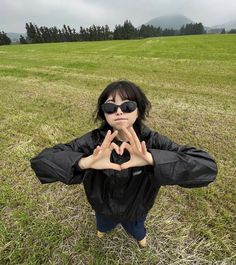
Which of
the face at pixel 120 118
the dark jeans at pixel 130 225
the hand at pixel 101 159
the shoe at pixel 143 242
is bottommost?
the shoe at pixel 143 242

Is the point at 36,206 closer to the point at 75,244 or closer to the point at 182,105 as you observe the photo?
the point at 75,244

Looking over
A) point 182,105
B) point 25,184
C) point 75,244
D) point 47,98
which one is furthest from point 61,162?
point 47,98

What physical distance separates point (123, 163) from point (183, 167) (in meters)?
0.38

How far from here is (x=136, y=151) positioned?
4.68 feet

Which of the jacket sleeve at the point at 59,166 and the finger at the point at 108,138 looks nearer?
the finger at the point at 108,138

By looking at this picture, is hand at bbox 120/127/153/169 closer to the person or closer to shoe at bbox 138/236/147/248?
the person

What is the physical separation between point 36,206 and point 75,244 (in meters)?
0.77

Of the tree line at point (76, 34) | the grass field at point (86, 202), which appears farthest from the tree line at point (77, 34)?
the grass field at point (86, 202)

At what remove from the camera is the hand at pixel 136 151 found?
1.41 meters

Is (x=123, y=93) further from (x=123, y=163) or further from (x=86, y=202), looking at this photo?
(x=86, y=202)

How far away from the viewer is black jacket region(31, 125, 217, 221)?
1.50 m

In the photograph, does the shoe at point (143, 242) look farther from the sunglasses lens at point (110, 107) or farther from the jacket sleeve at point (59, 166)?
the sunglasses lens at point (110, 107)

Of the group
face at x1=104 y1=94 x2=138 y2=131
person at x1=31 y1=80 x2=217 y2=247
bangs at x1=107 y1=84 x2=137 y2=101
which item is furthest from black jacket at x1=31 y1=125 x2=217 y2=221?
bangs at x1=107 y1=84 x2=137 y2=101

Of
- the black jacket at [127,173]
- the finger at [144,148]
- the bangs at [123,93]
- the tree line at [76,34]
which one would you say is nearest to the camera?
the finger at [144,148]
